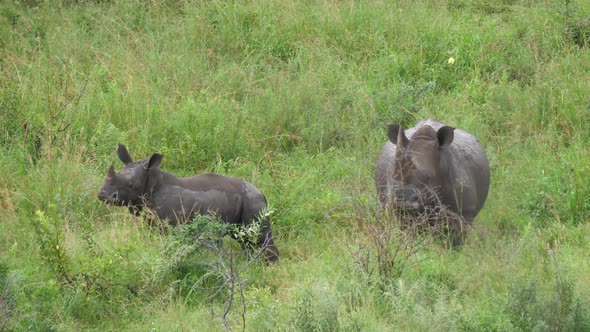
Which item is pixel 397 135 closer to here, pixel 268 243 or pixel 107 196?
pixel 268 243

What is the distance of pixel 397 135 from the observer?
361 inches

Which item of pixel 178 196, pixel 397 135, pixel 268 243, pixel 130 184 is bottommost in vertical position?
pixel 268 243

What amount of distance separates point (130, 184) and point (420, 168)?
2.48 m

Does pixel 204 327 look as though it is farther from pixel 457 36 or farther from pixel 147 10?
pixel 147 10

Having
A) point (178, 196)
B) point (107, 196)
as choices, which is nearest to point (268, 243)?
point (178, 196)

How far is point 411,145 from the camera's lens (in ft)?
29.4

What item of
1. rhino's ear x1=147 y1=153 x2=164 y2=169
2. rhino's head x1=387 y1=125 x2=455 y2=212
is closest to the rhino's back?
rhino's head x1=387 y1=125 x2=455 y2=212

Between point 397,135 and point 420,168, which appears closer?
point 420,168

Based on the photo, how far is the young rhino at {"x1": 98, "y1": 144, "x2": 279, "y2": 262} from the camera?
8.79 meters

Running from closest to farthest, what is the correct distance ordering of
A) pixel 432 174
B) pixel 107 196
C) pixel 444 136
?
pixel 107 196 → pixel 432 174 → pixel 444 136

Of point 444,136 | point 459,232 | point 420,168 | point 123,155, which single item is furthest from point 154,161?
point 459,232

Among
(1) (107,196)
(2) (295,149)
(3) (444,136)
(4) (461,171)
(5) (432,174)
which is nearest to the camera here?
(1) (107,196)

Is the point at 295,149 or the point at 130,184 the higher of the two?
the point at 130,184

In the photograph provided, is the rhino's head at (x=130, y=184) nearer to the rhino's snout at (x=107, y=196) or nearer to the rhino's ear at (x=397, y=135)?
the rhino's snout at (x=107, y=196)
